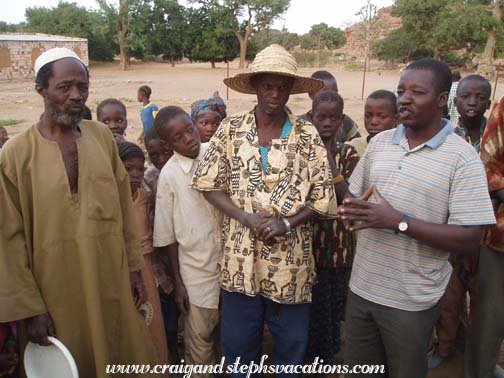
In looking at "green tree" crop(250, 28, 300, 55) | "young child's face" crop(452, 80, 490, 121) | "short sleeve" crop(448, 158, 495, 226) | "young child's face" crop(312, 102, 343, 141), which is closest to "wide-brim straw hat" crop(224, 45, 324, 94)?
"young child's face" crop(312, 102, 343, 141)

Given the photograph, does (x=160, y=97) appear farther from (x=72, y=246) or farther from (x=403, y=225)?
(x=403, y=225)

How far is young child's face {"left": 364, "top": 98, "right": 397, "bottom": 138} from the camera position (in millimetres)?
3160

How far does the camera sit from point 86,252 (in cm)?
204

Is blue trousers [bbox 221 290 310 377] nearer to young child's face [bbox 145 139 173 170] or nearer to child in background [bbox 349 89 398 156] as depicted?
young child's face [bbox 145 139 173 170]

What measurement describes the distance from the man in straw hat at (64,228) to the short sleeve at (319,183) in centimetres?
99

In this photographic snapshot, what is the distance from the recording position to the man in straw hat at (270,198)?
2205 mm

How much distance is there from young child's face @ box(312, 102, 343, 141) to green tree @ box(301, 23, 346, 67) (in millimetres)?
44213

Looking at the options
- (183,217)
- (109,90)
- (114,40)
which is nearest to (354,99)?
(109,90)

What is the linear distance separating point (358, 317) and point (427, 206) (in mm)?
686

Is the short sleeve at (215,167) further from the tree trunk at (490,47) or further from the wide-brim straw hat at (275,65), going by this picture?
the tree trunk at (490,47)

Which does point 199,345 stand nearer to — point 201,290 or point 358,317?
point 201,290

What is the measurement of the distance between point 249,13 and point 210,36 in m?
3.93

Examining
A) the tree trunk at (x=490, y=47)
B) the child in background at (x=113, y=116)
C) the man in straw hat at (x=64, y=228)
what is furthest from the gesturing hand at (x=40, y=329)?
the tree trunk at (x=490, y=47)

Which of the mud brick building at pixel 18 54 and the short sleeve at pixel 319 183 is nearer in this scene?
the short sleeve at pixel 319 183
